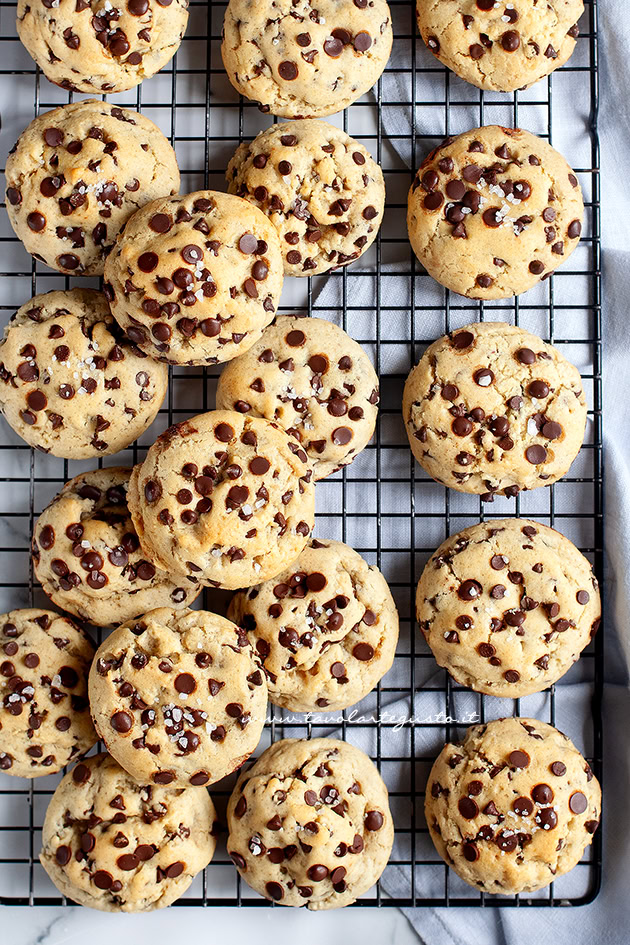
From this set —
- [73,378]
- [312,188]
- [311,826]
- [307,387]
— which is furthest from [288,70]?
Result: [311,826]

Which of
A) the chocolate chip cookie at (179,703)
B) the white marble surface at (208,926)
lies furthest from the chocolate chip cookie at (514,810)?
the chocolate chip cookie at (179,703)

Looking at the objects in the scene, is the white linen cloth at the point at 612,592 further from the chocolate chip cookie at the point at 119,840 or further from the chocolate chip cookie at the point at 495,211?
the chocolate chip cookie at the point at 119,840

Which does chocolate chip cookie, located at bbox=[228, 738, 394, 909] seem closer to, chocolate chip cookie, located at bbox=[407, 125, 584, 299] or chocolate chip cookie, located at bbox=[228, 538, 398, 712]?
chocolate chip cookie, located at bbox=[228, 538, 398, 712]

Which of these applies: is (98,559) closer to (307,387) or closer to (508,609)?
(307,387)

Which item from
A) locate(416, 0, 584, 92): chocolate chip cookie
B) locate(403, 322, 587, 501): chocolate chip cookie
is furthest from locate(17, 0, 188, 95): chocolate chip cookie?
locate(403, 322, 587, 501): chocolate chip cookie

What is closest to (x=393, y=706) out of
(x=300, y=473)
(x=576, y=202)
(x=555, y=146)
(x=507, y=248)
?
(x=300, y=473)

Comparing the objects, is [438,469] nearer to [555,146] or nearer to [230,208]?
[230,208]
